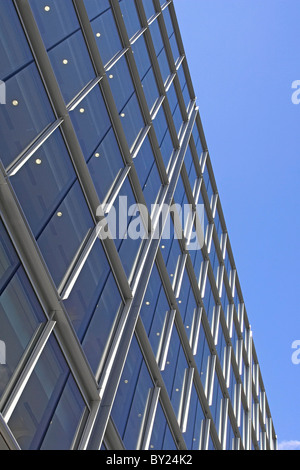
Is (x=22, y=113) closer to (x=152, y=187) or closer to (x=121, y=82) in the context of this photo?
(x=121, y=82)

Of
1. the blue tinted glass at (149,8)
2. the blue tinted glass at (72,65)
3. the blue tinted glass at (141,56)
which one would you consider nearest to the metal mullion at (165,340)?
the blue tinted glass at (72,65)

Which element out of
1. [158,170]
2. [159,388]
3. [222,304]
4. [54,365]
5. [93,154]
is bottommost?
[54,365]

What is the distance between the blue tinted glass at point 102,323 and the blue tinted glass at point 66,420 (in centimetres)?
91

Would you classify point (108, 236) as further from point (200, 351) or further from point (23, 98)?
point (200, 351)

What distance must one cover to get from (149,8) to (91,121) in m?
10.5

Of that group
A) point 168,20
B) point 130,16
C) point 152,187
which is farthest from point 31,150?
point 168,20

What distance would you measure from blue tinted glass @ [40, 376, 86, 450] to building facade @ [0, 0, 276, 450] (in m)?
0.04

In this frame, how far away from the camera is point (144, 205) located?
16.4m

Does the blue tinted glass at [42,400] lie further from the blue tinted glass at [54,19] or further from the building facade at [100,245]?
the blue tinted glass at [54,19]

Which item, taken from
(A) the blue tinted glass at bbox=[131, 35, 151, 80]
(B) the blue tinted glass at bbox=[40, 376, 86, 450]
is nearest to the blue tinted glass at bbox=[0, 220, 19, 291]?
(B) the blue tinted glass at bbox=[40, 376, 86, 450]

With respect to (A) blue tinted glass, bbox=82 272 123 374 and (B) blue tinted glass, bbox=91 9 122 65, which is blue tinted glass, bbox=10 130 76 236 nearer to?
(A) blue tinted glass, bbox=82 272 123 374

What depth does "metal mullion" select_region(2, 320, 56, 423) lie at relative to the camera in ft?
25.5

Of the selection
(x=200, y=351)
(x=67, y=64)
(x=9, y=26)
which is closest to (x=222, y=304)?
(x=200, y=351)

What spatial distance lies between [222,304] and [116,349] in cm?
1579
